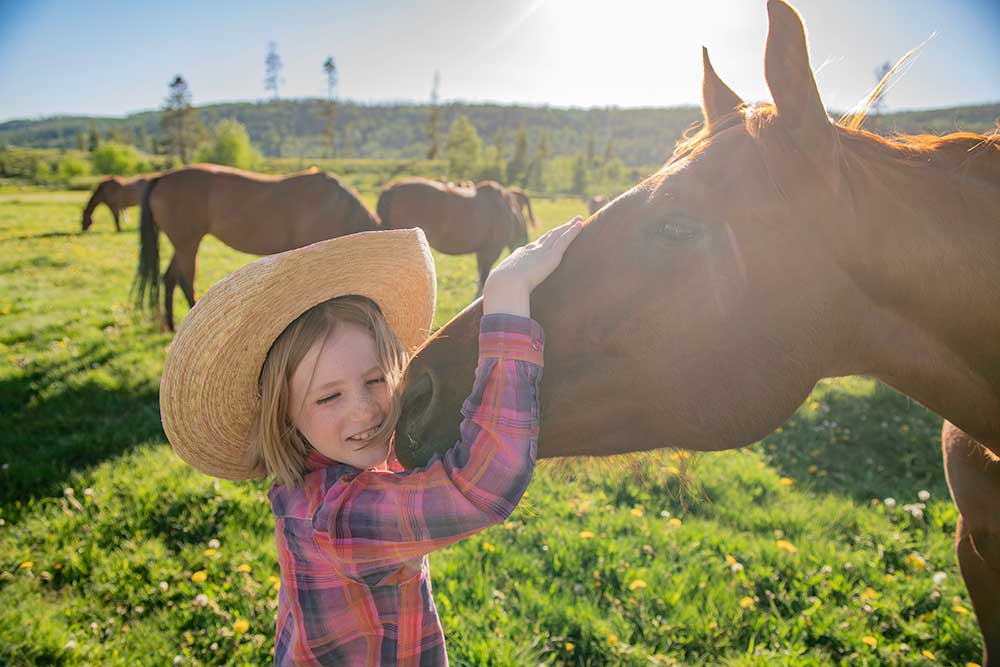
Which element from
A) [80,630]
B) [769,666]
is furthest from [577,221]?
[80,630]

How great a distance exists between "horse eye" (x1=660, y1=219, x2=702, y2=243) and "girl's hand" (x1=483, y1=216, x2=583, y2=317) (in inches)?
11.6

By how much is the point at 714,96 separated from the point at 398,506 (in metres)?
1.81

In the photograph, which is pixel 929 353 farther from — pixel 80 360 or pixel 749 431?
pixel 80 360

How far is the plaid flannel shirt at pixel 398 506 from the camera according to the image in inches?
49.5

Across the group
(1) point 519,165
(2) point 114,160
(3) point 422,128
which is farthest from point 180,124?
(3) point 422,128

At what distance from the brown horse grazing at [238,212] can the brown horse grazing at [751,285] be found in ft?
25.7

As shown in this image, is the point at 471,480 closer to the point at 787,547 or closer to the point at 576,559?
the point at 576,559

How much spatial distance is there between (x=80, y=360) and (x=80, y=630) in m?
4.85

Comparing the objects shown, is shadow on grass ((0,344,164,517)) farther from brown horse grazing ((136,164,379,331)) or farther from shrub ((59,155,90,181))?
shrub ((59,155,90,181))

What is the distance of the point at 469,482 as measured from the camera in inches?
49.5

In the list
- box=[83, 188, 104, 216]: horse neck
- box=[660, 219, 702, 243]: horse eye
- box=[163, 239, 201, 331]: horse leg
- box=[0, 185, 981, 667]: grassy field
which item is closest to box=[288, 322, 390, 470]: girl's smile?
box=[0, 185, 981, 667]: grassy field

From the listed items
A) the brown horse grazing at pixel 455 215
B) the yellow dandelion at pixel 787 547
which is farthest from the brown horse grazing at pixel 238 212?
the yellow dandelion at pixel 787 547

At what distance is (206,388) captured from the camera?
1532mm

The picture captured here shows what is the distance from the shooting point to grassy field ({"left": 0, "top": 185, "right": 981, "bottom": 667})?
110 inches
